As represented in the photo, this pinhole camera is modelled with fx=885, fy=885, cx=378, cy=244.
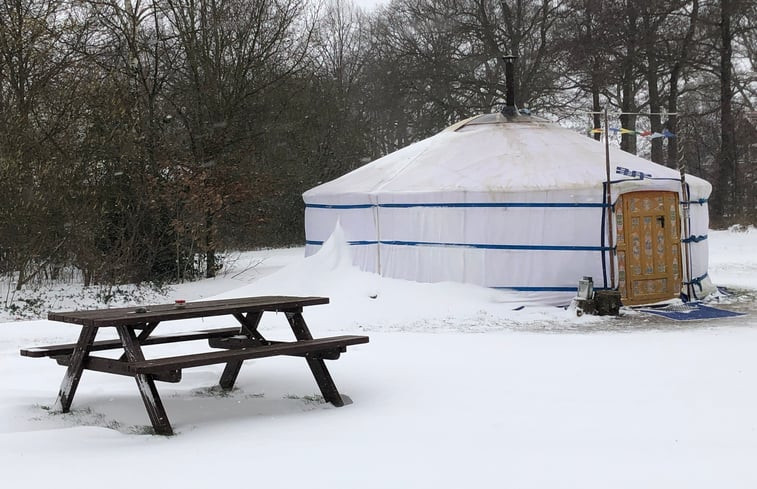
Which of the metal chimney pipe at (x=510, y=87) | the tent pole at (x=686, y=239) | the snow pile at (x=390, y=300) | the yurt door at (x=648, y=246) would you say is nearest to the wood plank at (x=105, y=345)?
the snow pile at (x=390, y=300)

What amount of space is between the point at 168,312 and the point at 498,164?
5854mm

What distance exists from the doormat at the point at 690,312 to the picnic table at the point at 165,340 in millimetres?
4559

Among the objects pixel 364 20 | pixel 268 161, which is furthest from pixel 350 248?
pixel 364 20

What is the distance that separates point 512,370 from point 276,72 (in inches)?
459

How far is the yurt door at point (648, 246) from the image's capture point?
29.2 feet

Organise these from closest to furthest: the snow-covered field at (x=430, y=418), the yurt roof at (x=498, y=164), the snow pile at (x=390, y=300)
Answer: the snow-covered field at (x=430, y=418) → the snow pile at (x=390, y=300) → the yurt roof at (x=498, y=164)

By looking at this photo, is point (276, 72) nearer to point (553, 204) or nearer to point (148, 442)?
point (553, 204)

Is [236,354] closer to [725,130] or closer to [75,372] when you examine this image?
[75,372]

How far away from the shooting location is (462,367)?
211 inches

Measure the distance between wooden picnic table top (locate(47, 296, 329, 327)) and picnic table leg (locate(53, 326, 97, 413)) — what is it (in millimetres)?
102

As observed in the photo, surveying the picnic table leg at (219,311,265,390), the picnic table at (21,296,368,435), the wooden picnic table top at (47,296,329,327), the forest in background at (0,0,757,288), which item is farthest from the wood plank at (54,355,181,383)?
the forest in background at (0,0,757,288)

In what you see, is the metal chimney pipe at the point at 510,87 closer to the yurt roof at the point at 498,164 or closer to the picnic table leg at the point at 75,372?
the yurt roof at the point at 498,164

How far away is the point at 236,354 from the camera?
13.6ft

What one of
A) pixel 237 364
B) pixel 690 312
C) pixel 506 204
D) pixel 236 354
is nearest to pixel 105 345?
pixel 237 364
